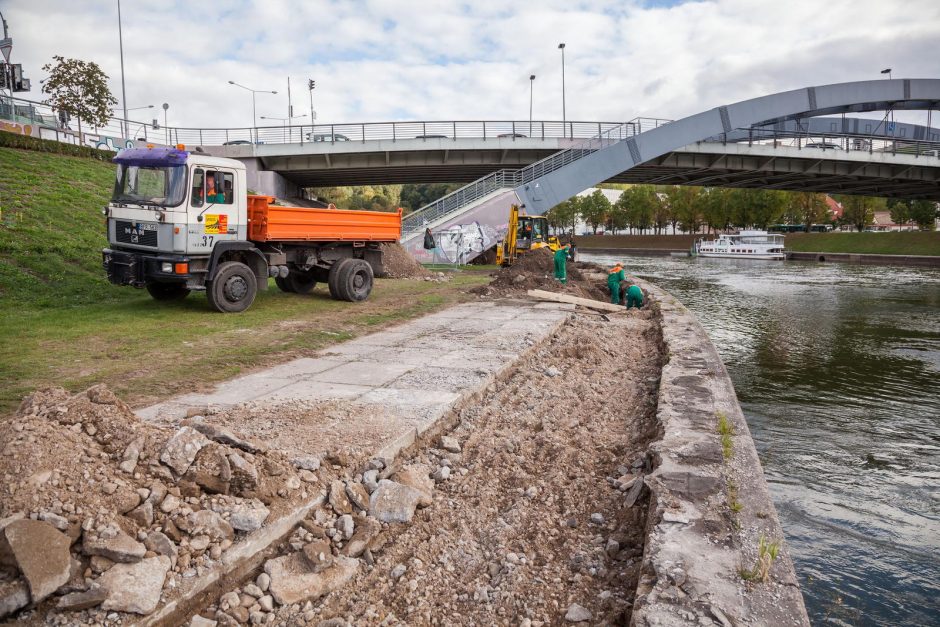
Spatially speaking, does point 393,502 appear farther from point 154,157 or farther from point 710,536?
point 154,157

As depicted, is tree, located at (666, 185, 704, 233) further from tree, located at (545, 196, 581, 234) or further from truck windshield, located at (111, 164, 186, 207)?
truck windshield, located at (111, 164, 186, 207)

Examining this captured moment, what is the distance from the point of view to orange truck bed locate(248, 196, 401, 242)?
40.4 feet

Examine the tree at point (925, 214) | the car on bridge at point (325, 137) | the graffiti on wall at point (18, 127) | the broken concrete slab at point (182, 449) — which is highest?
the graffiti on wall at point (18, 127)

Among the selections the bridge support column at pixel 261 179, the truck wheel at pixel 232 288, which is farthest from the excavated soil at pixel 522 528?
the bridge support column at pixel 261 179

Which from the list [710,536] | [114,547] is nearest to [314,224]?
[114,547]

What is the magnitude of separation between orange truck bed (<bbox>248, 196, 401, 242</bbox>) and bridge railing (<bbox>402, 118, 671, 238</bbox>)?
14747mm

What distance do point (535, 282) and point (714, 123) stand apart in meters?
22.6

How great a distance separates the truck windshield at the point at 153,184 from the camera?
10992mm

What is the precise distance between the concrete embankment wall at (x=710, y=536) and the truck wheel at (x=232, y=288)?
28.0 ft

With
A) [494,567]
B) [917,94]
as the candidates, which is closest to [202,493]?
[494,567]

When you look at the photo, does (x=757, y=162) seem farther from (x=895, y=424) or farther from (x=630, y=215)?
(x=630, y=215)

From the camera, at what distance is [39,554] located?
2.87m

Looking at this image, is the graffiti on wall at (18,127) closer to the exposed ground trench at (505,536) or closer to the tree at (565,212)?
the exposed ground trench at (505,536)

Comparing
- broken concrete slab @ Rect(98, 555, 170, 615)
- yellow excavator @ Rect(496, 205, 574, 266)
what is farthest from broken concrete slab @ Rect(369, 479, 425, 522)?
yellow excavator @ Rect(496, 205, 574, 266)
